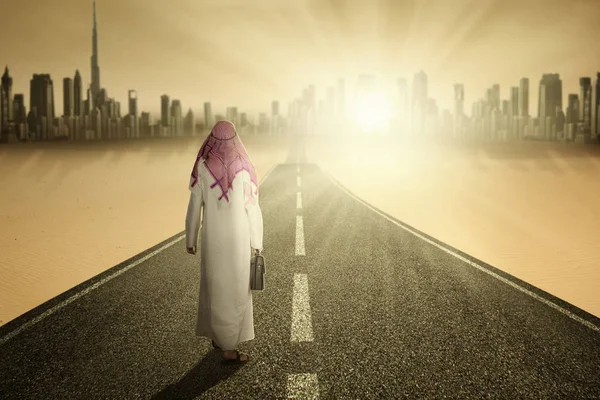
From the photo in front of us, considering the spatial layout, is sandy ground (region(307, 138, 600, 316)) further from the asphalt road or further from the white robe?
the white robe

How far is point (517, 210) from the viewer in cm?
1845

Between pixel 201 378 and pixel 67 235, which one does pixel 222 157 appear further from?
pixel 67 235

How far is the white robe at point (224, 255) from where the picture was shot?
4145 mm

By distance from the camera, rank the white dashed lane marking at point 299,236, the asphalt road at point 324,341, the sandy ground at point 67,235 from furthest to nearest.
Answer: the white dashed lane marking at point 299,236, the sandy ground at point 67,235, the asphalt road at point 324,341

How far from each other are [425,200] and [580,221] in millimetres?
7119

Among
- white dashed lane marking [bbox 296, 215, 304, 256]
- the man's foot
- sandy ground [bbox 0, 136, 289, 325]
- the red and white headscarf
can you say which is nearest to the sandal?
the man's foot

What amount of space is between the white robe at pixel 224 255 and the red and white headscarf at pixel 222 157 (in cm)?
4

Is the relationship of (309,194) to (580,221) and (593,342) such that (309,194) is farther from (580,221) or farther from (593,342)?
(593,342)

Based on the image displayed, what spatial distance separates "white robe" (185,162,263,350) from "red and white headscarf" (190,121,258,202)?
0.04 meters

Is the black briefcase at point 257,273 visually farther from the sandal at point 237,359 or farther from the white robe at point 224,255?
the sandal at point 237,359

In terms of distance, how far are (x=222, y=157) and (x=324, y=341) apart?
2116 millimetres

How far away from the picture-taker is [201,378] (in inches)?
149

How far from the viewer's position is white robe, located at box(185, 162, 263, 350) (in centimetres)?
414

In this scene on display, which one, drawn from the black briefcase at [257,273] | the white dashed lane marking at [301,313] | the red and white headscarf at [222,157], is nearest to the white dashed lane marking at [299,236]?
the white dashed lane marking at [301,313]
